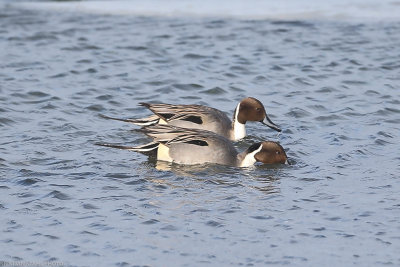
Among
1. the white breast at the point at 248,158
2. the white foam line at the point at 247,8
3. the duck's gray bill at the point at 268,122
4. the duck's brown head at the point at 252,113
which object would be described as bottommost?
the white breast at the point at 248,158

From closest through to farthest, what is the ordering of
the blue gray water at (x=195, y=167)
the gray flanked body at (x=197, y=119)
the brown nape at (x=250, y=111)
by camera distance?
the blue gray water at (x=195, y=167)
the gray flanked body at (x=197, y=119)
the brown nape at (x=250, y=111)

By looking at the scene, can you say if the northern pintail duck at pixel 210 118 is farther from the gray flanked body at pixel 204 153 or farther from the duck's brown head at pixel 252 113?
the gray flanked body at pixel 204 153

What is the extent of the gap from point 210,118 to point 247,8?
8358 mm

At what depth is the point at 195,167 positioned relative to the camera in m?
9.84

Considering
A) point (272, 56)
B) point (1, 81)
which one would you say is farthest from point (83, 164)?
point (272, 56)

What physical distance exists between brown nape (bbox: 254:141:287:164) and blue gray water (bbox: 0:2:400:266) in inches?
4.0

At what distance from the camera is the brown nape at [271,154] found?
9919 millimetres

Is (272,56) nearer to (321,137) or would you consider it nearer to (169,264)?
(321,137)

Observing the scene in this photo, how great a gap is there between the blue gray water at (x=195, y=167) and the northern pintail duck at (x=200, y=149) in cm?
15

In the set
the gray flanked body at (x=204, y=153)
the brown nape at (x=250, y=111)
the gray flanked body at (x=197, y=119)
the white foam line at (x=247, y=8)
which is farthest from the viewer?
the white foam line at (x=247, y=8)

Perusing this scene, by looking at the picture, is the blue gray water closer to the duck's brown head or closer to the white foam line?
the duck's brown head

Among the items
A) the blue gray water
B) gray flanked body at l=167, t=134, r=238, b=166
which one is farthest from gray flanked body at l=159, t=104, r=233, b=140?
gray flanked body at l=167, t=134, r=238, b=166

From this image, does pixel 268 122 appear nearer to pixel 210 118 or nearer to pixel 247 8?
pixel 210 118

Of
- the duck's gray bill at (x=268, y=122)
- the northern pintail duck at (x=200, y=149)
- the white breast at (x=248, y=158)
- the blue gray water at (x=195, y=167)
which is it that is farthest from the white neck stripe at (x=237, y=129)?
the white breast at (x=248, y=158)
